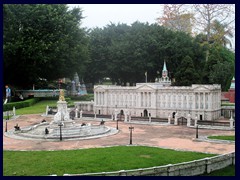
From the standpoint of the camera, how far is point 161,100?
61.6 meters

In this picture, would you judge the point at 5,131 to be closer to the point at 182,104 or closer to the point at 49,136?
the point at 49,136

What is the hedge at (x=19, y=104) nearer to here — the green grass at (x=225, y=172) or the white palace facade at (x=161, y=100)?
the white palace facade at (x=161, y=100)

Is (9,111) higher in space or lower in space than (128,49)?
lower

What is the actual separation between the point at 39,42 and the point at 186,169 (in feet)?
174

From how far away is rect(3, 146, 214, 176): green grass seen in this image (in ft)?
85.7

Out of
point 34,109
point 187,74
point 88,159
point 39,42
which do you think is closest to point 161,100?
point 187,74

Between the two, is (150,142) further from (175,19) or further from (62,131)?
(175,19)

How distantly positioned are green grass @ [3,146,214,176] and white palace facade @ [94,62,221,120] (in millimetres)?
24738

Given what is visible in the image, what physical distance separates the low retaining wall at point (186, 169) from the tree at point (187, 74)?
51.2 metres

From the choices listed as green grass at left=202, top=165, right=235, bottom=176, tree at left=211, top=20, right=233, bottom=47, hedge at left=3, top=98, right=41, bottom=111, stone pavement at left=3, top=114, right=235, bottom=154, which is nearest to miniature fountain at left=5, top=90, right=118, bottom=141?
stone pavement at left=3, top=114, right=235, bottom=154

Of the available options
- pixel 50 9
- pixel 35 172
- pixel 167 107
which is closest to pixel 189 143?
pixel 35 172

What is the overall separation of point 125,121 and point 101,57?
3942cm

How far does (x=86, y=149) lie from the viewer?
111 feet

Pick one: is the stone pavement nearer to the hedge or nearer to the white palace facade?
the white palace facade
